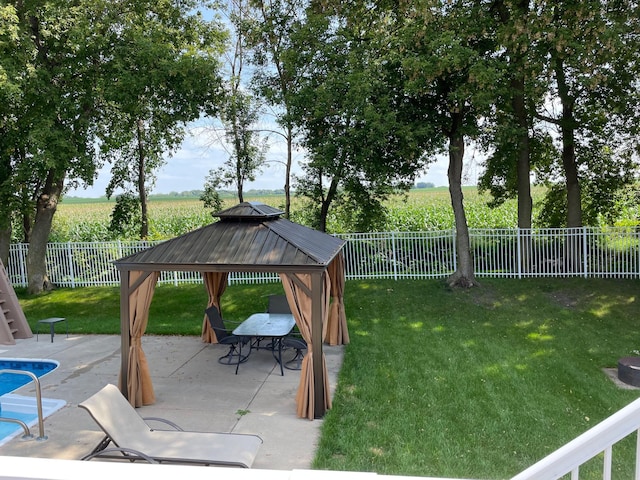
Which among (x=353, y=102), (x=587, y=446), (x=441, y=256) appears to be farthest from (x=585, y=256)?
(x=587, y=446)

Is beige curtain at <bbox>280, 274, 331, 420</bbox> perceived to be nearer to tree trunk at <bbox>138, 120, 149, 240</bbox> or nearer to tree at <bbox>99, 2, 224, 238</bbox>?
tree at <bbox>99, 2, 224, 238</bbox>

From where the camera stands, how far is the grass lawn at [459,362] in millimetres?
6004

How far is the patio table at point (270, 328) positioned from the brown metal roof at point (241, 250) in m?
1.71

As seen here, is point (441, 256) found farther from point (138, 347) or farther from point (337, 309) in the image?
point (138, 347)

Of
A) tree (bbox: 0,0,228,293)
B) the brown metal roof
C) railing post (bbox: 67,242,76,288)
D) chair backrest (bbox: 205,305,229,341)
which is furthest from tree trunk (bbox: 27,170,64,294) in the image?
the brown metal roof

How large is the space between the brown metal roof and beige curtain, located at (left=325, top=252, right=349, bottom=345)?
1627 mm

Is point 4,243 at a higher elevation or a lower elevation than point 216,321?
higher

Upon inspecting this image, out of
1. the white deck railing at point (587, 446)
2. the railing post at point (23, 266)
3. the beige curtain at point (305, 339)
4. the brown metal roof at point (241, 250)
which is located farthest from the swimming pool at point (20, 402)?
the railing post at point (23, 266)

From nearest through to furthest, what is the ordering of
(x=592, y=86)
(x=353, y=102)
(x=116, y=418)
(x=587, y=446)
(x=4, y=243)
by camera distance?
(x=587, y=446) < (x=116, y=418) < (x=592, y=86) < (x=353, y=102) < (x=4, y=243)

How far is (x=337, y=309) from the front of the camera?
10.2m

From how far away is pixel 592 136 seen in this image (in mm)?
15828

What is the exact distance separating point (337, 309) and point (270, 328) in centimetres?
153

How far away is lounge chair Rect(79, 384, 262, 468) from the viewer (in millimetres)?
5078

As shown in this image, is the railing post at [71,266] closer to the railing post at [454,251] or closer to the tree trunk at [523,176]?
the railing post at [454,251]
